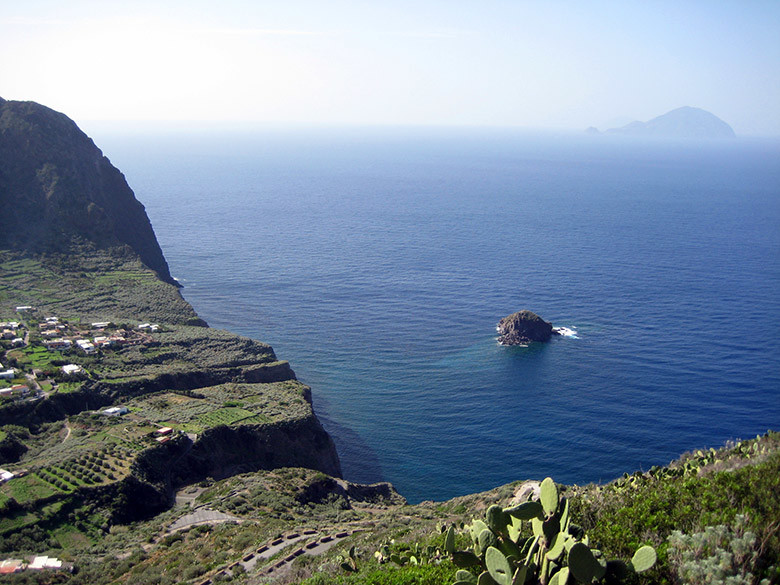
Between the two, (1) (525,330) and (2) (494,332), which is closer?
(1) (525,330)

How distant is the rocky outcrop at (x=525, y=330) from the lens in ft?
283

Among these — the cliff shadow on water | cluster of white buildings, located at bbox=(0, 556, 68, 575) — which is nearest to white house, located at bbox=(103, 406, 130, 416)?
the cliff shadow on water

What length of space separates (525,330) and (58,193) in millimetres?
78454

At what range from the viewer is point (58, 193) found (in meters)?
105

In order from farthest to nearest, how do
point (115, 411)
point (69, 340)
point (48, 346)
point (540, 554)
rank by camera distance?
point (69, 340) → point (48, 346) → point (115, 411) → point (540, 554)

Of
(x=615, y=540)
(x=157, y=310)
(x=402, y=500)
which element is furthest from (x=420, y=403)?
(x=615, y=540)

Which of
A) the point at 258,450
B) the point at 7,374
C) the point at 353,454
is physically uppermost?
the point at 7,374

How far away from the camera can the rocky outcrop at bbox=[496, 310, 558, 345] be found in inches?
3391

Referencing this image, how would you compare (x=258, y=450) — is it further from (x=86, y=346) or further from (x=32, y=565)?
(x=86, y=346)

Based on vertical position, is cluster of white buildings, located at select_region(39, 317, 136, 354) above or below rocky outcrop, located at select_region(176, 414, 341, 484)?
above

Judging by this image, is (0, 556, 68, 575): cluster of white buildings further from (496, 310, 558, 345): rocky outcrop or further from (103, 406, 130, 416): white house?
(496, 310, 558, 345): rocky outcrop

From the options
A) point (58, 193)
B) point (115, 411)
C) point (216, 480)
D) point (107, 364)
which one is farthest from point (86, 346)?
point (58, 193)

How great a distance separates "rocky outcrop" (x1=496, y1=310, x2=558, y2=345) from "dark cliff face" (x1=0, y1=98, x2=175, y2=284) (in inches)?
2403

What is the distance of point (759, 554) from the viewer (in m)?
14.6
